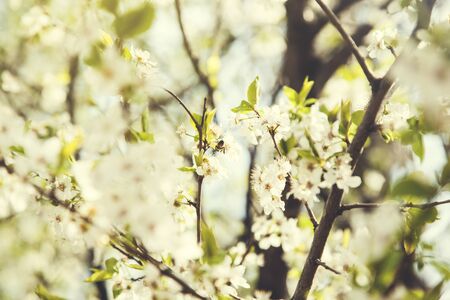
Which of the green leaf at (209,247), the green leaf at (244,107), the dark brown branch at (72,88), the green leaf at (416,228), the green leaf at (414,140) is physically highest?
the dark brown branch at (72,88)

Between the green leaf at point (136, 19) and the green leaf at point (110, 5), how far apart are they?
0.01 m

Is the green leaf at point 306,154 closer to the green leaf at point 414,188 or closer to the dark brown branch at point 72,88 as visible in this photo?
the green leaf at point 414,188

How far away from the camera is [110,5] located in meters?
0.64

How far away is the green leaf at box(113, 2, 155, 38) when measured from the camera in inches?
25.4

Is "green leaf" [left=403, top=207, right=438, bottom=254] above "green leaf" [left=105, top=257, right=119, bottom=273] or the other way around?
above

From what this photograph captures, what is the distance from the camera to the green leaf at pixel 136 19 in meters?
0.65

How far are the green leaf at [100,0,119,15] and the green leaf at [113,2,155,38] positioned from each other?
13 mm

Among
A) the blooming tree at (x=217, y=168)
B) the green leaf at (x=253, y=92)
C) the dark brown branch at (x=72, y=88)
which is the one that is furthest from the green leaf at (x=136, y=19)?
the dark brown branch at (x=72, y=88)

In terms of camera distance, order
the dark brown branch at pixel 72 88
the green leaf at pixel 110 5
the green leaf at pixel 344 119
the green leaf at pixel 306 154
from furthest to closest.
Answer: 1. the dark brown branch at pixel 72 88
2. the green leaf at pixel 344 119
3. the green leaf at pixel 306 154
4. the green leaf at pixel 110 5

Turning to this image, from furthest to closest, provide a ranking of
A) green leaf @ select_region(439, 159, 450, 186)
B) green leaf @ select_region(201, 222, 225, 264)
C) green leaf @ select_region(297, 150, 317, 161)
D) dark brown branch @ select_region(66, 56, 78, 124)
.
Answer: dark brown branch @ select_region(66, 56, 78, 124)
green leaf @ select_region(297, 150, 317, 161)
green leaf @ select_region(201, 222, 225, 264)
green leaf @ select_region(439, 159, 450, 186)

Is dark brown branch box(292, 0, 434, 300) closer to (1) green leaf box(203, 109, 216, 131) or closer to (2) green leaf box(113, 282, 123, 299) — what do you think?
(1) green leaf box(203, 109, 216, 131)

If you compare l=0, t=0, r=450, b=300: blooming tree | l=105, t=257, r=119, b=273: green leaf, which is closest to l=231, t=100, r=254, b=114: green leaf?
l=0, t=0, r=450, b=300: blooming tree

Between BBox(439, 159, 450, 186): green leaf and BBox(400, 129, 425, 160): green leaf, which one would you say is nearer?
BBox(439, 159, 450, 186): green leaf

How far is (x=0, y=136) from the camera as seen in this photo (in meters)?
0.94
